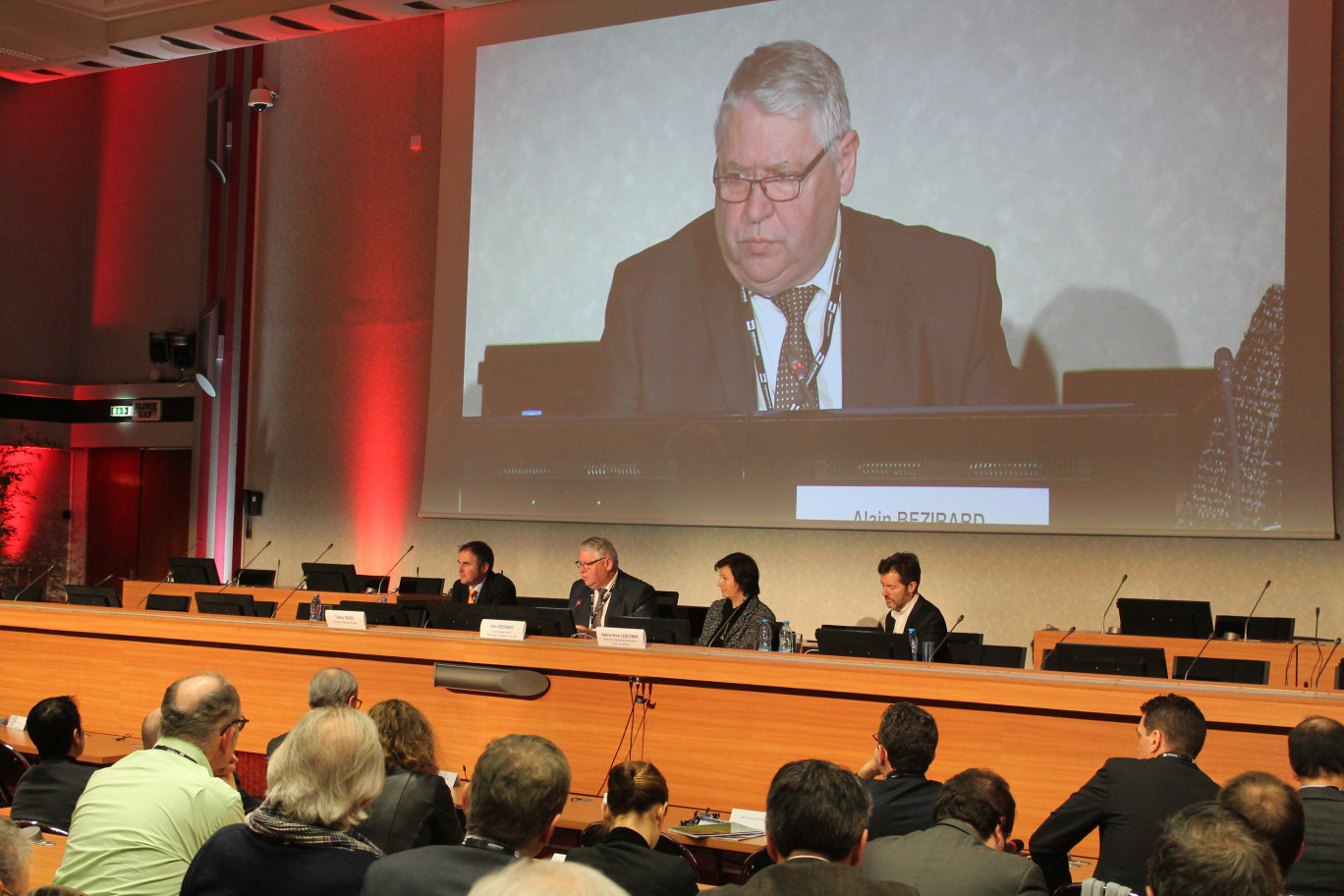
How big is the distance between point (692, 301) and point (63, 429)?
259 inches

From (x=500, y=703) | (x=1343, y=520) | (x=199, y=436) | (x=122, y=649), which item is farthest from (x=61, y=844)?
(x=199, y=436)

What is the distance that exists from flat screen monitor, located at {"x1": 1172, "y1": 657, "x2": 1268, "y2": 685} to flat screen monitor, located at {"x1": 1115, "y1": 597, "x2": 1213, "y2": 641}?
1.61m

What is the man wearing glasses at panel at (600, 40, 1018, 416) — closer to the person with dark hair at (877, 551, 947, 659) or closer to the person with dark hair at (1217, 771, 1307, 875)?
the person with dark hair at (877, 551, 947, 659)

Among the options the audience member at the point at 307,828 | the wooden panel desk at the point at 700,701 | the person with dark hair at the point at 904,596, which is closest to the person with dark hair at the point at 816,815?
the audience member at the point at 307,828

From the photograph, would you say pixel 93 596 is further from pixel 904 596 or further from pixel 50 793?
pixel 904 596

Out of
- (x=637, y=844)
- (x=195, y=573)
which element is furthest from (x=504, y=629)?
(x=195, y=573)

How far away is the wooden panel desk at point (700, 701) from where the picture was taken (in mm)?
3230

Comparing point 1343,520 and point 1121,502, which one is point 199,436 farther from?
point 1343,520

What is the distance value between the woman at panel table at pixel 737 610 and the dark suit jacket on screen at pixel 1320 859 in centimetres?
259

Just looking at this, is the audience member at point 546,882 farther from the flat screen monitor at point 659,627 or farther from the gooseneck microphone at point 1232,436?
the gooseneck microphone at point 1232,436

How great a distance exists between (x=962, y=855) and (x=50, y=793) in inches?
95.9

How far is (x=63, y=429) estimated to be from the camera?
A: 1066cm

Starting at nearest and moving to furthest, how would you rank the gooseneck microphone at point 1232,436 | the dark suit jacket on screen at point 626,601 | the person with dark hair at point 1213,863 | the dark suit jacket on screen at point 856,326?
the person with dark hair at point 1213,863
the dark suit jacket on screen at point 626,601
the gooseneck microphone at point 1232,436
the dark suit jacket on screen at point 856,326

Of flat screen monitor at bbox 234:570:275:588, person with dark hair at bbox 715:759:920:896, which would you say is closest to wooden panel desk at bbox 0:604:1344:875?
person with dark hair at bbox 715:759:920:896
